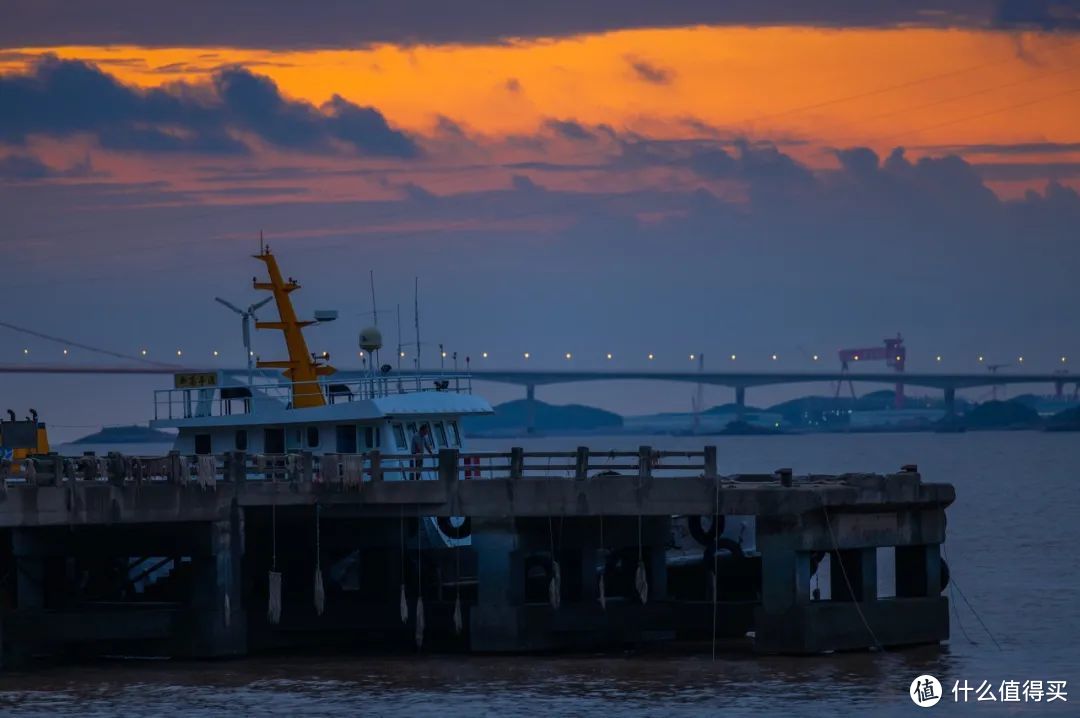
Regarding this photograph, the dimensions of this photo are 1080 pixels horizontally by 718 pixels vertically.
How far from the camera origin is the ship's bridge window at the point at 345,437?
149 feet

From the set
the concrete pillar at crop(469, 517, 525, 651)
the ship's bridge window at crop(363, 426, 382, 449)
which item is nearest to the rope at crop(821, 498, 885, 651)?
the concrete pillar at crop(469, 517, 525, 651)

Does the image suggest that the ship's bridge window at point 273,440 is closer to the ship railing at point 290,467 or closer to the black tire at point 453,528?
the ship railing at point 290,467

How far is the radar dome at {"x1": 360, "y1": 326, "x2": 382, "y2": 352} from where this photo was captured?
162 feet

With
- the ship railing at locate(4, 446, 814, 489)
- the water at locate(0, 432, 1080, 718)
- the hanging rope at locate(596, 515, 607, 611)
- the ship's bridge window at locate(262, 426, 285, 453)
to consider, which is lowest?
the water at locate(0, 432, 1080, 718)

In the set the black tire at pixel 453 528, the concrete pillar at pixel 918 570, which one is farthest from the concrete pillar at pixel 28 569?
the concrete pillar at pixel 918 570

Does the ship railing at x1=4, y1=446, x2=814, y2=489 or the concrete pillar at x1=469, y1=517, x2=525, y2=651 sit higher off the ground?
the ship railing at x1=4, y1=446, x2=814, y2=489

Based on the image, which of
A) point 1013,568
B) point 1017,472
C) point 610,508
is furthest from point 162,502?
point 1017,472

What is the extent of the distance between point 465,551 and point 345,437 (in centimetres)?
397

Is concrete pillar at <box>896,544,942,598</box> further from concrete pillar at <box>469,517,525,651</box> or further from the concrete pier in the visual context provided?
concrete pillar at <box>469,517,525,651</box>

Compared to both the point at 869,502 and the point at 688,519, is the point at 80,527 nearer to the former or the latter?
the point at 688,519

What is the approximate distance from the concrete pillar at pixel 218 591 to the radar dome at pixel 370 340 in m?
9.64

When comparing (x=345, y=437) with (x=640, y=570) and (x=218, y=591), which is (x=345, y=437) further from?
(x=640, y=570)

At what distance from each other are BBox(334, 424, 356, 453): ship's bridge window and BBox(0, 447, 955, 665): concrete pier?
4.80 feet

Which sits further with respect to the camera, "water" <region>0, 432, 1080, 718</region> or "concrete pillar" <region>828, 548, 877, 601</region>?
"concrete pillar" <region>828, 548, 877, 601</region>
